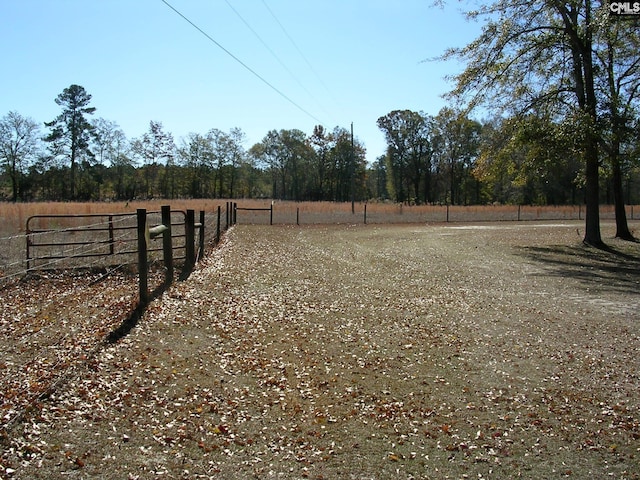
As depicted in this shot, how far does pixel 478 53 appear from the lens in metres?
17.9

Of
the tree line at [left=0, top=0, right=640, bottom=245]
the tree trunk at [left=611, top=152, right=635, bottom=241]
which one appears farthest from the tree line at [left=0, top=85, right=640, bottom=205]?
the tree trunk at [left=611, top=152, right=635, bottom=241]

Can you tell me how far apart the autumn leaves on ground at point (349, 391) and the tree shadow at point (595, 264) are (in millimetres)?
1809

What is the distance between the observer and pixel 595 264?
1459 cm

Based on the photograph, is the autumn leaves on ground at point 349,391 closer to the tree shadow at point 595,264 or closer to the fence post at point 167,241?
the fence post at point 167,241

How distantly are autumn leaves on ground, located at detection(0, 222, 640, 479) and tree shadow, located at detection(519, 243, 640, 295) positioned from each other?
181 centimetres

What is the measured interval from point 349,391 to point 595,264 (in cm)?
1239

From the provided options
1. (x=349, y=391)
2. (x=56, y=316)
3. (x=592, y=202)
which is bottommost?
(x=349, y=391)

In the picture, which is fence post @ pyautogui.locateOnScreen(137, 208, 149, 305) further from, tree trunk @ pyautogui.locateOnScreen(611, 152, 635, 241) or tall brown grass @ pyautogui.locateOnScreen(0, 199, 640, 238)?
tree trunk @ pyautogui.locateOnScreen(611, 152, 635, 241)

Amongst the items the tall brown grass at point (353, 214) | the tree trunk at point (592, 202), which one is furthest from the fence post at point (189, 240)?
the tall brown grass at point (353, 214)

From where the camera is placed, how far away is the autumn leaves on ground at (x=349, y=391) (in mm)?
3510

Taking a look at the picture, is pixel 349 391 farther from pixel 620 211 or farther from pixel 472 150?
pixel 472 150

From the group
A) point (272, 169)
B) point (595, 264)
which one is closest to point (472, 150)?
point (272, 169)

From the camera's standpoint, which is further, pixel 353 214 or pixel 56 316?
pixel 353 214

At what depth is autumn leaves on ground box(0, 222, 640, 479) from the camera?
351 centimetres
